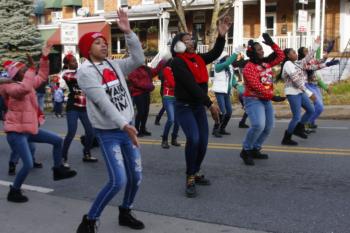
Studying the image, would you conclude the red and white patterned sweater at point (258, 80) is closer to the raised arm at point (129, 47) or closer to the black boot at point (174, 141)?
the black boot at point (174, 141)

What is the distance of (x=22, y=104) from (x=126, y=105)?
2.06 metres

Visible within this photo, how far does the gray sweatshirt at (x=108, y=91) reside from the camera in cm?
437

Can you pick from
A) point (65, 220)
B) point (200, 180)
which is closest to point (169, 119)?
point (200, 180)

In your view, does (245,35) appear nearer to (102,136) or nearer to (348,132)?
(348,132)

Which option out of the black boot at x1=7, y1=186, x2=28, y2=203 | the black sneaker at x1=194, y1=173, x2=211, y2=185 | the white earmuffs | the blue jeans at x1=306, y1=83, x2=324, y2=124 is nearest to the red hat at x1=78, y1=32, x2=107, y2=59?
the white earmuffs

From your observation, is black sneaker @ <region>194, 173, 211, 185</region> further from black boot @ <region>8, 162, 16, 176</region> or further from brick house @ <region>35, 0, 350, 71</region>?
brick house @ <region>35, 0, 350, 71</region>

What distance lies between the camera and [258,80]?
7273mm

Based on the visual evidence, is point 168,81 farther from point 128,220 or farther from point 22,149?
point 128,220

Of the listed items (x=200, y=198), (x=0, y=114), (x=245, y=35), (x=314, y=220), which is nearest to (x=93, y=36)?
(x=200, y=198)

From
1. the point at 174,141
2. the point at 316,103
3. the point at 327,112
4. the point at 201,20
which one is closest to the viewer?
the point at 174,141

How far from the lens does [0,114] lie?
9.12m

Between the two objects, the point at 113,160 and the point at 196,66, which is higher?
the point at 196,66

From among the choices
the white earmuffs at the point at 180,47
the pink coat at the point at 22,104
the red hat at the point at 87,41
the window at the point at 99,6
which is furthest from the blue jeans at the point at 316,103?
the window at the point at 99,6

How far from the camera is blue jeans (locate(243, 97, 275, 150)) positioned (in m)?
7.36
